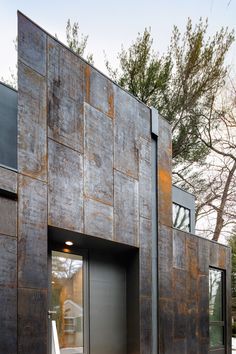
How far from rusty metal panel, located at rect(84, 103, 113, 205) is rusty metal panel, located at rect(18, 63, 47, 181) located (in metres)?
0.94

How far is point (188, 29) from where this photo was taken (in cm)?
1591

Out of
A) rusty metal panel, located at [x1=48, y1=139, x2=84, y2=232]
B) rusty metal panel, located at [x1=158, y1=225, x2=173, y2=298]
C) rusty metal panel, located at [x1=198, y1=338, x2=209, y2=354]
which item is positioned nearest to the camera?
rusty metal panel, located at [x1=48, y1=139, x2=84, y2=232]

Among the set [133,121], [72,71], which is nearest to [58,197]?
[72,71]

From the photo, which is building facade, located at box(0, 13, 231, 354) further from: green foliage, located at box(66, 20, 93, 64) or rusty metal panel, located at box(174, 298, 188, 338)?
green foliage, located at box(66, 20, 93, 64)

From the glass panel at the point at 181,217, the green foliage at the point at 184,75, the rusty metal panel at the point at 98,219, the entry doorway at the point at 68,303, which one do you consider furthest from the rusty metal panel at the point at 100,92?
the green foliage at the point at 184,75

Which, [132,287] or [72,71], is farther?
[132,287]

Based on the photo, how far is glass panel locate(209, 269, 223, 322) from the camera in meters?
10.7

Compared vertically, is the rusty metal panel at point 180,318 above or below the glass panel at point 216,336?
above

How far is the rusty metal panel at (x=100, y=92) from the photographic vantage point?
716cm

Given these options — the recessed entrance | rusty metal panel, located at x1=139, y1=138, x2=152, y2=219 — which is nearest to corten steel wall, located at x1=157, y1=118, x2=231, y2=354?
rusty metal panel, located at x1=139, y1=138, x2=152, y2=219

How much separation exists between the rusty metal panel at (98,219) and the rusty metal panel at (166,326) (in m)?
2.06

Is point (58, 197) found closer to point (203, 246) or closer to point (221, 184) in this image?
point (203, 246)

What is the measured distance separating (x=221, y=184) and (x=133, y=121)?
10.7m

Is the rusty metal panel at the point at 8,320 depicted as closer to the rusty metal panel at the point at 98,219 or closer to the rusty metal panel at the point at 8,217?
the rusty metal panel at the point at 8,217
